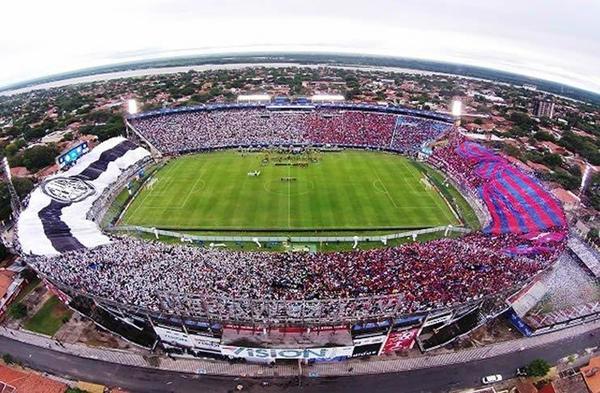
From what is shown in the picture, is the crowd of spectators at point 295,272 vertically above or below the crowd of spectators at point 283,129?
below

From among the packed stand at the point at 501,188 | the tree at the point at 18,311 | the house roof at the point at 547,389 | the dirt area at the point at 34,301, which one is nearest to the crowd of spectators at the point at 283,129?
the packed stand at the point at 501,188

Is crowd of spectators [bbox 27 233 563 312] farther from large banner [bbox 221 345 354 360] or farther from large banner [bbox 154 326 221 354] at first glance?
large banner [bbox 221 345 354 360]

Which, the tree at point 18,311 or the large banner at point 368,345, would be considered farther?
the tree at point 18,311

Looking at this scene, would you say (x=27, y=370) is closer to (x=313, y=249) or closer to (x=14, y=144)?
(x=313, y=249)

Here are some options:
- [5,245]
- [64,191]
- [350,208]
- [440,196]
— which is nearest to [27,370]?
[5,245]

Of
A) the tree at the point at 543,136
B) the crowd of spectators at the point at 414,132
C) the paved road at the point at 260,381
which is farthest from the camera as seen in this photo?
the tree at the point at 543,136

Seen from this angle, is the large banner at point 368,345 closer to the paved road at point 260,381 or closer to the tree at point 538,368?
the paved road at point 260,381

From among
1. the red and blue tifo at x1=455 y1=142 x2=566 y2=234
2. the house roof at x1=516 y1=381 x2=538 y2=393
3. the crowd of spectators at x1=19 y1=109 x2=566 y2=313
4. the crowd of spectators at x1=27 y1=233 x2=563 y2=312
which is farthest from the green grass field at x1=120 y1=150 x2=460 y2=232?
the house roof at x1=516 y1=381 x2=538 y2=393

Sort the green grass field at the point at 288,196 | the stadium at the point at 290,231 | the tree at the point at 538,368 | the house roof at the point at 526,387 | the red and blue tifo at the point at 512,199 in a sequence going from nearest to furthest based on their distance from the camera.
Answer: the house roof at the point at 526,387 < the tree at the point at 538,368 < the stadium at the point at 290,231 < the red and blue tifo at the point at 512,199 < the green grass field at the point at 288,196
